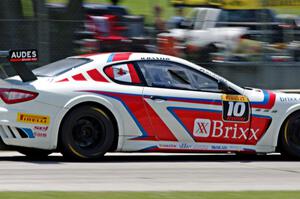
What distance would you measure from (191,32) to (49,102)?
277 inches

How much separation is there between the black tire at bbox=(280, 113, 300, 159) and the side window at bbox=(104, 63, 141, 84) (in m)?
2.14

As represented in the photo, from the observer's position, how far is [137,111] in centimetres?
1030

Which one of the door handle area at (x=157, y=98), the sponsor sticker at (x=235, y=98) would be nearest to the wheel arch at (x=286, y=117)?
the sponsor sticker at (x=235, y=98)

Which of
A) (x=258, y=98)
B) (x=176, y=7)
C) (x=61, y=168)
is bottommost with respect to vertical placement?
(x=61, y=168)

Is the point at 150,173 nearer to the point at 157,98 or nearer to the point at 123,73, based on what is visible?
the point at 157,98

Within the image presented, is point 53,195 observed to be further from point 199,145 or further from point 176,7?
point 176,7

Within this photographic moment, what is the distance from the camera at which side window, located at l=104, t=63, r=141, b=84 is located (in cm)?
1041

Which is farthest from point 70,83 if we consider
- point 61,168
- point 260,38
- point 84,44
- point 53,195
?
point 260,38

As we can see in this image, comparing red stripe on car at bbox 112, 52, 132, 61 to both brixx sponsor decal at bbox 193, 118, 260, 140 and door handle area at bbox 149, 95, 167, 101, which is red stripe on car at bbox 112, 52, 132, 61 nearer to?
door handle area at bbox 149, 95, 167, 101

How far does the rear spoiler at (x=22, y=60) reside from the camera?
10156 millimetres

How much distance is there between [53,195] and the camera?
7.42 m

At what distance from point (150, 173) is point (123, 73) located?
1590mm

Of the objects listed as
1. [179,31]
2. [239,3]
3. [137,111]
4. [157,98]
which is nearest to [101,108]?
[137,111]

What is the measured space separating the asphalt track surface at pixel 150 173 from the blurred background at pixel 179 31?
486 cm
